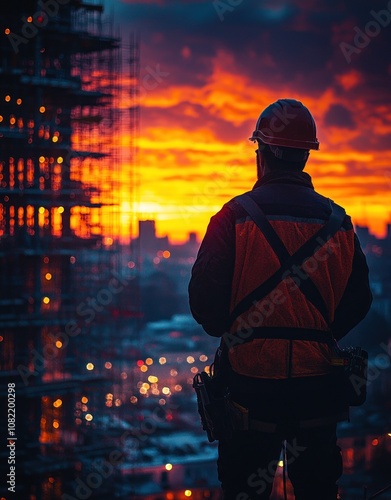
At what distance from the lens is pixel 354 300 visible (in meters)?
2.63

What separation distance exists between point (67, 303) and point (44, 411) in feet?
5.46

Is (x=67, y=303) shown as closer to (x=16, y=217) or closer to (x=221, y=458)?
(x=16, y=217)

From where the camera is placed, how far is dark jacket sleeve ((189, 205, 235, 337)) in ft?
8.17

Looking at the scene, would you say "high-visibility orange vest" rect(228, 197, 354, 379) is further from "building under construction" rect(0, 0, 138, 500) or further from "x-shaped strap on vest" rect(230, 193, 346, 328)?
"building under construction" rect(0, 0, 138, 500)

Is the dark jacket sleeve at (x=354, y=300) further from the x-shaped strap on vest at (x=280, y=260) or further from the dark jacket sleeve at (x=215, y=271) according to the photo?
the dark jacket sleeve at (x=215, y=271)

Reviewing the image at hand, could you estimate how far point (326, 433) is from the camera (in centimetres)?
255

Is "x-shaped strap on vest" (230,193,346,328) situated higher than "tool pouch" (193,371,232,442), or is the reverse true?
"x-shaped strap on vest" (230,193,346,328)

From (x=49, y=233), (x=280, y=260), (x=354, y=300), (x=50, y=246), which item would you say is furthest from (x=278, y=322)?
(x=49, y=233)

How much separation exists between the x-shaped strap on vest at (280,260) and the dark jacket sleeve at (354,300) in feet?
0.27

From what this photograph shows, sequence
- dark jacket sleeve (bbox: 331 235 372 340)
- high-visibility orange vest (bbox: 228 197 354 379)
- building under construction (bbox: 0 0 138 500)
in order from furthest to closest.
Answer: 1. building under construction (bbox: 0 0 138 500)
2. dark jacket sleeve (bbox: 331 235 372 340)
3. high-visibility orange vest (bbox: 228 197 354 379)

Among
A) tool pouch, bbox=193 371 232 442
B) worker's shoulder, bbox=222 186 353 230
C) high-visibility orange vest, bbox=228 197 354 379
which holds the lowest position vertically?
tool pouch, bbox=193 371 232 442

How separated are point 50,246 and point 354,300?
1092 centimetres

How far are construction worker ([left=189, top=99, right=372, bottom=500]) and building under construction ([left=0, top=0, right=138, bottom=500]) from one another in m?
9.92

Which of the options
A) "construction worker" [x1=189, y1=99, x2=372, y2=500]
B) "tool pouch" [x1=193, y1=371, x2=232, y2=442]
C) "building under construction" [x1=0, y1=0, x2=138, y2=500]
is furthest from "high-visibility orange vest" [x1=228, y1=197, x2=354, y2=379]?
"building under construction" [x1=0, y1=0, x2=138, y2=500]
